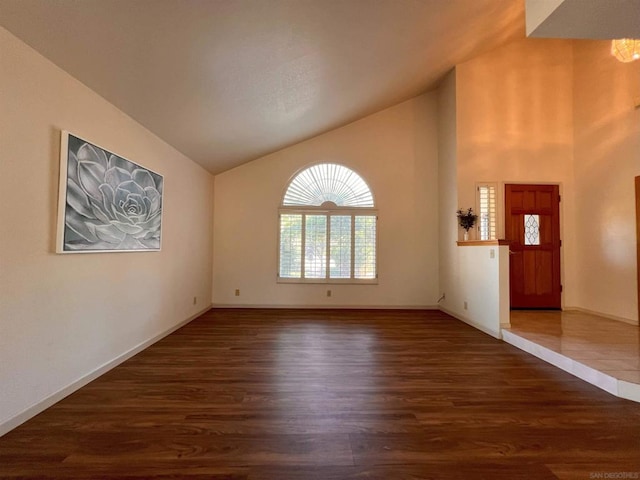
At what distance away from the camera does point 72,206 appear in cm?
219

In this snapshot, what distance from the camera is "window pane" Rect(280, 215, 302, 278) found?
5.65 meters

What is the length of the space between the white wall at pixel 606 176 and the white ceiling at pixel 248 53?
1369 millimetres

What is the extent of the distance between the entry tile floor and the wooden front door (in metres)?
0.43

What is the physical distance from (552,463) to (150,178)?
3.91 metres

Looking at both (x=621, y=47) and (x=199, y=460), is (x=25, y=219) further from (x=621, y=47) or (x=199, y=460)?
(x=621, y=47)

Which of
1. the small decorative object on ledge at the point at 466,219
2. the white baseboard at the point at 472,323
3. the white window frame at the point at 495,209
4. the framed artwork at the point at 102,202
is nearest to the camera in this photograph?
the framed artwork at the point at 102,202

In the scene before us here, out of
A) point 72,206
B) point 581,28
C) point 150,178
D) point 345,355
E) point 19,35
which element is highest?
point 581,28

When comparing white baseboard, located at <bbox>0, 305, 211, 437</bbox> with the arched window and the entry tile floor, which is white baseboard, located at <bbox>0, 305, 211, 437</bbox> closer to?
the arched window

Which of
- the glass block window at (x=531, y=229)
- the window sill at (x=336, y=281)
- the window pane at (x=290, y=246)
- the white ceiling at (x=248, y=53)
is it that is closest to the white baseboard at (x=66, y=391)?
the white ceiling at (x=248, y=53)

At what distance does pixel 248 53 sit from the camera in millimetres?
2596

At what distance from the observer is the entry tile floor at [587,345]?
7.75 feet

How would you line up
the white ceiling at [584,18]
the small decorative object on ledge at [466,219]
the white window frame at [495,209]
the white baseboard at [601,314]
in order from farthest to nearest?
the white window frame at [495,209], the small decorative object on ledge at [466,219], the white baseboard at [601,314], the white ceiling at [584,18]

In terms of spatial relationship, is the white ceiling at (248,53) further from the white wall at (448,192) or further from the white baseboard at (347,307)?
the white baseboard at (347,307)

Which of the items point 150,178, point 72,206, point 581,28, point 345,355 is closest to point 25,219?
point 72,206
